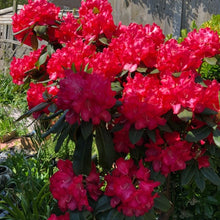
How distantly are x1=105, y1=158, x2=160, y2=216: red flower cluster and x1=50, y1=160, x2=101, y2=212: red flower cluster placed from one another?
11cm

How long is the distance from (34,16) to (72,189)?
3.42 feet

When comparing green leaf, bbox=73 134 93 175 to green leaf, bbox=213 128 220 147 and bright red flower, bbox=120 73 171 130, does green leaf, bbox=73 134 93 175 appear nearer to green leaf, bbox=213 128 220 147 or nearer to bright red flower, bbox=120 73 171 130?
bright red flower, bbox=120 73 171 130

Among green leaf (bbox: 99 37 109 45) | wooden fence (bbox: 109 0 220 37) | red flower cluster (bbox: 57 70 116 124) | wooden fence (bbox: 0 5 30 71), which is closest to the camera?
red flower cluster (bbox: 57 70 116 124)

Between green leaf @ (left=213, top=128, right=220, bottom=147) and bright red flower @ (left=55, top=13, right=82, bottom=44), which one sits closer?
green leaf @ (left=213, top=128, right=220, bottom=147)

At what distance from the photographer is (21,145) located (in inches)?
169

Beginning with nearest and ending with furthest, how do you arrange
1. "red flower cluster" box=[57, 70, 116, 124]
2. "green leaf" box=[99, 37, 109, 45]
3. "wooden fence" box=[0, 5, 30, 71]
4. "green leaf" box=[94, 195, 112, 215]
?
1. "red flower cluster" box=[57, 70, 116, 124]
2. "green leaf" box=[94, 195, 112, 215]
3. "green leaf" box=[99, 37, 109, 45]
4. "wooden fence" box=[0, 5, 30, 71]

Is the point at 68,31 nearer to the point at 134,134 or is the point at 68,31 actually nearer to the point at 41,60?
the point at 41,60

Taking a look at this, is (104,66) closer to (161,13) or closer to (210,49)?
(210,49)

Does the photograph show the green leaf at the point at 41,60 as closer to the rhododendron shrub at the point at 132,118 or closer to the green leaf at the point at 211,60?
the rhododendron shrub at the point at 132,118

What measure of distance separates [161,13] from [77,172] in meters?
3.20

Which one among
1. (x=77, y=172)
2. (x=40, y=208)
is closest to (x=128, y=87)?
(x=77, y=172)

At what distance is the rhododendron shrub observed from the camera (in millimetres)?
1284

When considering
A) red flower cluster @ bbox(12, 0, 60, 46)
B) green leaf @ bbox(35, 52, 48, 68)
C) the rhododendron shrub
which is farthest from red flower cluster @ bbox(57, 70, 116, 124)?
red flower cluster @ bbox(12, 0, 60, 46)

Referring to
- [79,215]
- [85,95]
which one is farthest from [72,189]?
[85,95]
